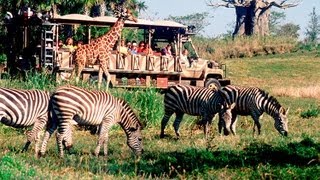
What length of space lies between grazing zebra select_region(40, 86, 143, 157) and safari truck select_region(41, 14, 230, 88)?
11650 millimetres

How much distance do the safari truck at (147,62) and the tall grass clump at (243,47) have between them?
15.7 m

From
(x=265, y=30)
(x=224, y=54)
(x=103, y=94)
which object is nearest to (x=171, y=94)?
(x=103, y=94)

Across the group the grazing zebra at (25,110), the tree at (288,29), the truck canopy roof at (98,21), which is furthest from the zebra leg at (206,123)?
the tree at (288,29)

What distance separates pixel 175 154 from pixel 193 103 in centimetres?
523

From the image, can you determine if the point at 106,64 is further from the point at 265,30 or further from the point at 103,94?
the point at 265,30

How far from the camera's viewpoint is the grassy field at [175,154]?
1104 cm

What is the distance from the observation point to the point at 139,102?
19.5 metres

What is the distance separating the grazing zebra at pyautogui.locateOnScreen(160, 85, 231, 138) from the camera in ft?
57.7

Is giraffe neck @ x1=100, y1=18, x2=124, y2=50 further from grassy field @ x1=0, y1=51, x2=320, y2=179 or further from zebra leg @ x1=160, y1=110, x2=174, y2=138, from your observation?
zebra leg @ x1=160, y1=110, x2=174, y2=138

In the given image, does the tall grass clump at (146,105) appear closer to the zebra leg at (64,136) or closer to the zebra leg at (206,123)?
the zebra leg at (206,123)

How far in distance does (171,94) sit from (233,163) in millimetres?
6714

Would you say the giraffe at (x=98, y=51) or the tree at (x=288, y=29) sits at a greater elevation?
the tree at (x=288, y=29)

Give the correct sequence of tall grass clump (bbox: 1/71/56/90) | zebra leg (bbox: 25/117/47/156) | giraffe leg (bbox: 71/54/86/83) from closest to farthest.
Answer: zebra leg (bbox: 25/117/47/156)
tall grass clump (bbox: 1/71/56/90)
giraffe leg (bbox: 71/54/86/83)

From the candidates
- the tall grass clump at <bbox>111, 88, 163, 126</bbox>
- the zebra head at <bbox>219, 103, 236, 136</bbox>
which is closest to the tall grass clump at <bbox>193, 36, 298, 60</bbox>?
the tall grass clump at <bbox>111, 88, 163, 126</bbox>
